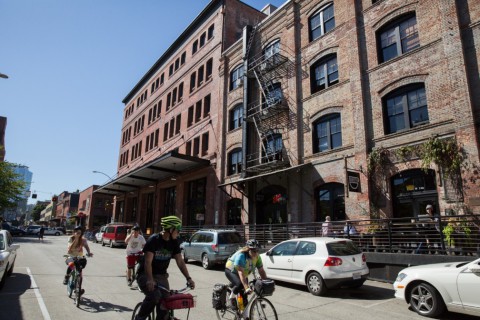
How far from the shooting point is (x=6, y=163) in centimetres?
4359

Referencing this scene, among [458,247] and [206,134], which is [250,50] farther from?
[458,247]

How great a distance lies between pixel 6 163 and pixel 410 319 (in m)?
50.5

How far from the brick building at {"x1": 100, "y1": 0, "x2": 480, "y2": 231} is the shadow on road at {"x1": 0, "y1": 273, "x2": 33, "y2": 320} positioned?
1232 centimetres

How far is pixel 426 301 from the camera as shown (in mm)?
7059

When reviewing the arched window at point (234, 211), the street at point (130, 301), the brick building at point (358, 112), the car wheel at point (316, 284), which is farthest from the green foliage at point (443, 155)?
the arched window at point (234, 211)

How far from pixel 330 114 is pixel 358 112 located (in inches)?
80.6

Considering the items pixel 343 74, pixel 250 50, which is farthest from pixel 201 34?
pixel 343 74

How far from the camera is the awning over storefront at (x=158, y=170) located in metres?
26.6

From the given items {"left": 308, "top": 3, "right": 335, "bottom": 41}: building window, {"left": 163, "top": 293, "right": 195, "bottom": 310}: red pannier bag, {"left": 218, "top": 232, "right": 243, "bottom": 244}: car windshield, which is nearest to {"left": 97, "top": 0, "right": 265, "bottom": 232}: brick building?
{"left": 308, "top": 3, "right": 335, "bottom": 41}: building window

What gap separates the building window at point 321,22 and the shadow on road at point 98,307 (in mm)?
17864

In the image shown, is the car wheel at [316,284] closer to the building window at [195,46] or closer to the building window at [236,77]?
the building window at [236,77]

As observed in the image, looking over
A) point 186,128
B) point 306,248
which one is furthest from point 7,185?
point 306,248

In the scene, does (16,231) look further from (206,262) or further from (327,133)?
(327,133)

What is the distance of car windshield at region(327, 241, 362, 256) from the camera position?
9211 millimetres
